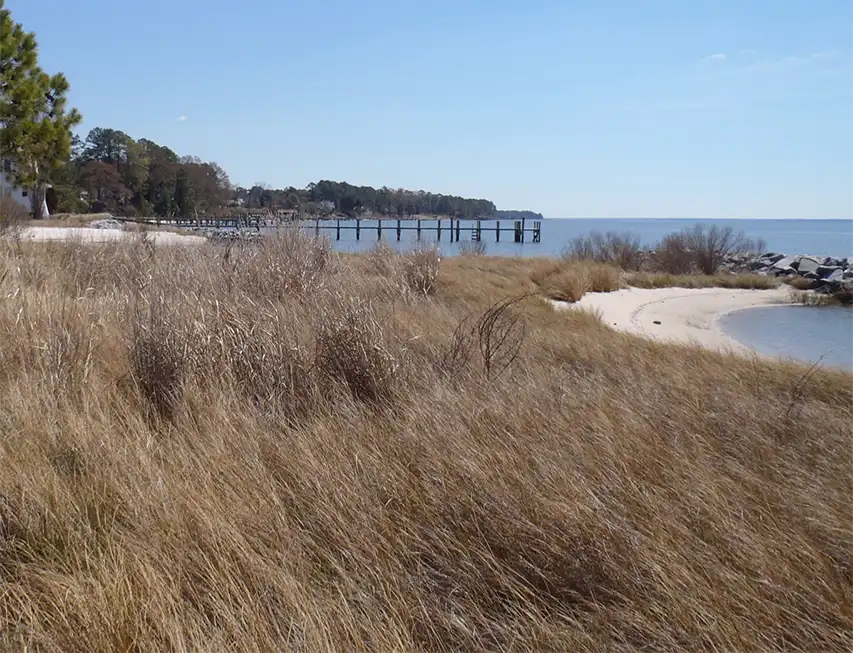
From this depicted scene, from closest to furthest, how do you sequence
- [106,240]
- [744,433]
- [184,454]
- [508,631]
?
[508,631], [184,454], [744,433], [106,240]

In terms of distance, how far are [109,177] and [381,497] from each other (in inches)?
2548

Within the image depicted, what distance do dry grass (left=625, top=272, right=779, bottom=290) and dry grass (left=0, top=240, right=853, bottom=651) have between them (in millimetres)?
18978

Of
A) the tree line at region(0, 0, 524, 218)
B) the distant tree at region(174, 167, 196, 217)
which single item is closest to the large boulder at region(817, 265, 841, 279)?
the tree line at region(0, 0, 524, 218)

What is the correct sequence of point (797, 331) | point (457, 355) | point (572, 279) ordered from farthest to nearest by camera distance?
1. point (572, 279)
2. point (797, 331)
3. point (457, 355)

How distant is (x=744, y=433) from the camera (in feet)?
13.3

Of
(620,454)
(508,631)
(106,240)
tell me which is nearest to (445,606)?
(508,631)

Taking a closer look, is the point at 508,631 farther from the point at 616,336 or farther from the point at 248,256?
the point at 248,256

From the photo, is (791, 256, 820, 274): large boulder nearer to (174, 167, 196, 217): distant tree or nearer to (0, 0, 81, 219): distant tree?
(0, 0, 81, 219): distant tree

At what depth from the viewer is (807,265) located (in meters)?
30.9

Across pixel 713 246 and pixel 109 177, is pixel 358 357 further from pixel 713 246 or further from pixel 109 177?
pixel 109 177

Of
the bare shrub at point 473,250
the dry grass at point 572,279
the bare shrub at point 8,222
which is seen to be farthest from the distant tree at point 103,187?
the dry grass at point 572,279

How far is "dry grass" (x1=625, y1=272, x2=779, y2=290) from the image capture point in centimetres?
2406

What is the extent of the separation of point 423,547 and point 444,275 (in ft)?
37.0

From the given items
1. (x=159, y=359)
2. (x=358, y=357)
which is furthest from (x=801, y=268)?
(x=159, y=359)
